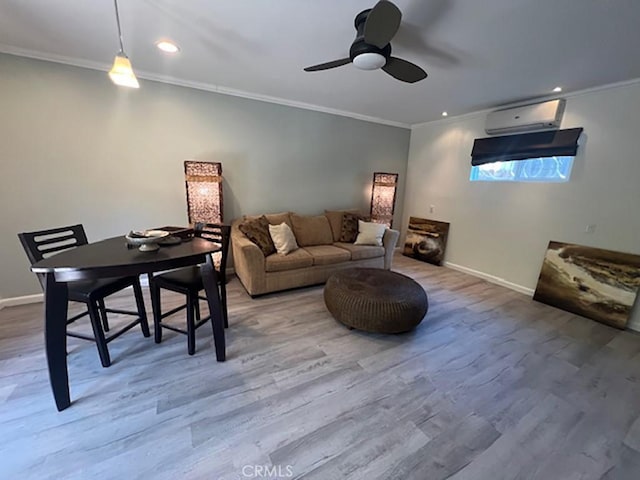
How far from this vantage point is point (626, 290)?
278 centimetres

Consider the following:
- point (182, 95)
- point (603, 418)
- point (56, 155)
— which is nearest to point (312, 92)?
point (182, 95)

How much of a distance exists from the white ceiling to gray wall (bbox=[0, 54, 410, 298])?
280 millimetres

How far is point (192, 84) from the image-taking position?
3.24 meters

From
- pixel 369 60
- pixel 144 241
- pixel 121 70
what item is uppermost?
pixel 369 60

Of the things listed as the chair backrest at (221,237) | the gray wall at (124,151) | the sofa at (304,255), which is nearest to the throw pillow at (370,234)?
the sofa at (304,255)

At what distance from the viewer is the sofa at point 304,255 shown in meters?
3.09

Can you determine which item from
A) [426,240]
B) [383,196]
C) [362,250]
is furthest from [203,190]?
[426,240]

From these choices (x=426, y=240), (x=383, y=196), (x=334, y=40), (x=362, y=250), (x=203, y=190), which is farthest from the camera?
(x=426, y=240)

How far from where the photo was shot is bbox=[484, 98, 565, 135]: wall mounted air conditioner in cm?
315

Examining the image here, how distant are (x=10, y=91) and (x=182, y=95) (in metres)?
1.52

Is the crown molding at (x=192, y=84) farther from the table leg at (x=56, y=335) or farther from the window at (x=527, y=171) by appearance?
the table leg at (x=56, y=335)

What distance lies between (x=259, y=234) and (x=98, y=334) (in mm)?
1832

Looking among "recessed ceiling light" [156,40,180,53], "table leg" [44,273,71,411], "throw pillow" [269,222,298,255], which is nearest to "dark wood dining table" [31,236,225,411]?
"table leg" [44,273,71,411]

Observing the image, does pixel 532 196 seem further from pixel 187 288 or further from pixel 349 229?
pixel 187 288
